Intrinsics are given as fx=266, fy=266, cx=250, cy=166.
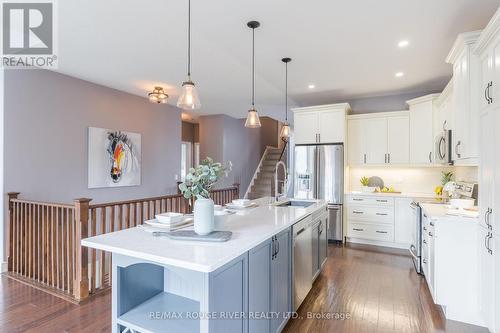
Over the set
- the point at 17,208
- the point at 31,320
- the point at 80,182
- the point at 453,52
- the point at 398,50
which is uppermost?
the point at 398,50

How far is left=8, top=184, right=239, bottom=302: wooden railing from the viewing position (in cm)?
278

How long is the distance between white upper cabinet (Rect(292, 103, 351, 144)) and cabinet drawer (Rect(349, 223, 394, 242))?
1.59 meters

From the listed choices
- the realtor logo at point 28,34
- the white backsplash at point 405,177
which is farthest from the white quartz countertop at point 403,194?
the realtor logo at point 28,34

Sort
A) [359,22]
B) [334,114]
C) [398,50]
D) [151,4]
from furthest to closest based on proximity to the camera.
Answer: [334,114] < [398,50] < [359,22] < [151,4]

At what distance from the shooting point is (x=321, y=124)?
199 inches

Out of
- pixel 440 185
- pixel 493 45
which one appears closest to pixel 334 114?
pixel 440 185

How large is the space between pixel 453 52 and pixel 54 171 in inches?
206

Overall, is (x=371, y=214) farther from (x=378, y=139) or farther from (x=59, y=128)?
(x=59, y=128)

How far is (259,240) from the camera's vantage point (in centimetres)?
171

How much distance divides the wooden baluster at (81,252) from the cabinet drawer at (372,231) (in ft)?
13.6

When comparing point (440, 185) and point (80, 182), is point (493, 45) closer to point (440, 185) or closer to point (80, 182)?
point (440, 185)

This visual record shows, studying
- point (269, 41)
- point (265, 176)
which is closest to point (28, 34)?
point (269, 41)

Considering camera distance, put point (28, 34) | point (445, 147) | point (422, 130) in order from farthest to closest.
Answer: point (422, 130)
point (445, 147)
point (28, 34)

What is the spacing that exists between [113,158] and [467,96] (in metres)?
4.94
